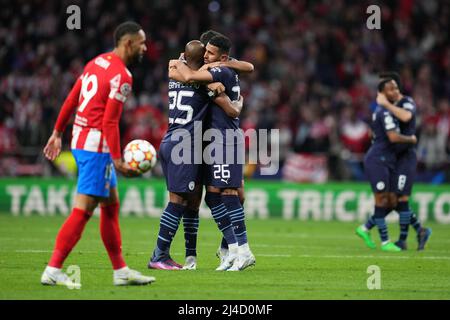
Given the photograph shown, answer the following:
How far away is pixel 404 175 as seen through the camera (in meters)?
15.1

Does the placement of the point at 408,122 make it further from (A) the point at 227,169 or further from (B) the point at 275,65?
(B) the point at 275,65

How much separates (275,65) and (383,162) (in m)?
11.4

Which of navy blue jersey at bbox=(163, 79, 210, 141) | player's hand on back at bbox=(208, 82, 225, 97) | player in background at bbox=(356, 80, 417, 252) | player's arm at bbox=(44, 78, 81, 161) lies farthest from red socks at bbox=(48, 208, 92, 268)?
player in background at bbox=(356, 80, 417, 252)

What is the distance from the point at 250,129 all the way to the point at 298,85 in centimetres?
290

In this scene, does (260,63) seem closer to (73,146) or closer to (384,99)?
(384,99)

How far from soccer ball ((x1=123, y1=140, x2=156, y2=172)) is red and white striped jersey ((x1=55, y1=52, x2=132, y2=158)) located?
0.21 metres

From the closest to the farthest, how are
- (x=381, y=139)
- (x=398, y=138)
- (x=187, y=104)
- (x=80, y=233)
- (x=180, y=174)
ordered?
1. (x=80, y=233)
2. (x=180, y=174)
3. (x=187, y=104)
4. (x=398, y=138)
5. (x=381, y=139)

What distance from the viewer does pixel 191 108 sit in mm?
10797

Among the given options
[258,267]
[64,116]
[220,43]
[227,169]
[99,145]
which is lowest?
[258,267]

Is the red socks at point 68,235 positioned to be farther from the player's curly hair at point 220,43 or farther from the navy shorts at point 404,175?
the navy shorts at point 404,175

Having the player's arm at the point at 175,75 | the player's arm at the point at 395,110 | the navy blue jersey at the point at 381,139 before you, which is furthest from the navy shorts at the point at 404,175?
the player's arm at the point at 175,75

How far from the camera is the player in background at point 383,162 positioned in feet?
49.0

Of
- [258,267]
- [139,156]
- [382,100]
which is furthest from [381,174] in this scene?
[139,156]
